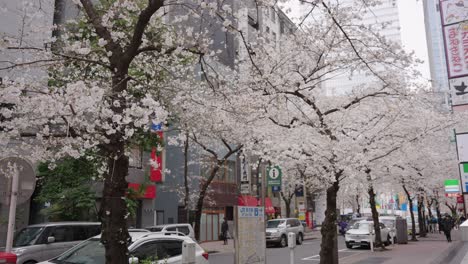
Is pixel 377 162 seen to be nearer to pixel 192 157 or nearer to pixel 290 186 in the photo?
pixel 192 157

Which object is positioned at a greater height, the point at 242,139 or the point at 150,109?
the point at 242,139

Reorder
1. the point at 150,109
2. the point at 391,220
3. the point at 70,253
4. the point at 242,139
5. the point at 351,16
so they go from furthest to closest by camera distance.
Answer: the point at 391,220, the point at 242,139, the point at 351,16, the point at 70,253, the point at 150,109

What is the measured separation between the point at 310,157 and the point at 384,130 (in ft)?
12.0

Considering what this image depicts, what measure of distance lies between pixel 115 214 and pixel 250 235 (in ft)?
12.5

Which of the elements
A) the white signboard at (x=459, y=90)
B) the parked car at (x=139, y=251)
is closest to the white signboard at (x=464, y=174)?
the white signboard at (x=459, y=90)

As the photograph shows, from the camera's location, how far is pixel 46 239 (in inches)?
501

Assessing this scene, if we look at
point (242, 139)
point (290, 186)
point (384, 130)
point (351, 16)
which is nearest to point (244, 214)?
point (351, 16)

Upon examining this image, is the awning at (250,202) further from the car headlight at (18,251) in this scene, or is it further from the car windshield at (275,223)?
the car headlight at (18,251)

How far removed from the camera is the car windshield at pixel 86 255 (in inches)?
297

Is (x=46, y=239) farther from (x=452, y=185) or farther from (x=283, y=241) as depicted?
(x=452, y=185)

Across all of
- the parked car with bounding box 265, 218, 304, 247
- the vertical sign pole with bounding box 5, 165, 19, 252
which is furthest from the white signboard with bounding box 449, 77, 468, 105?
the parked car with bounding box 265, 218, 304, 247

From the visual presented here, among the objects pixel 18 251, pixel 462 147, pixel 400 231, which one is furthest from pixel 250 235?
pixel 400 231

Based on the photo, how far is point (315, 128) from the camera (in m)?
13.5

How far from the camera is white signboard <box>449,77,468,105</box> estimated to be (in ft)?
32.8
